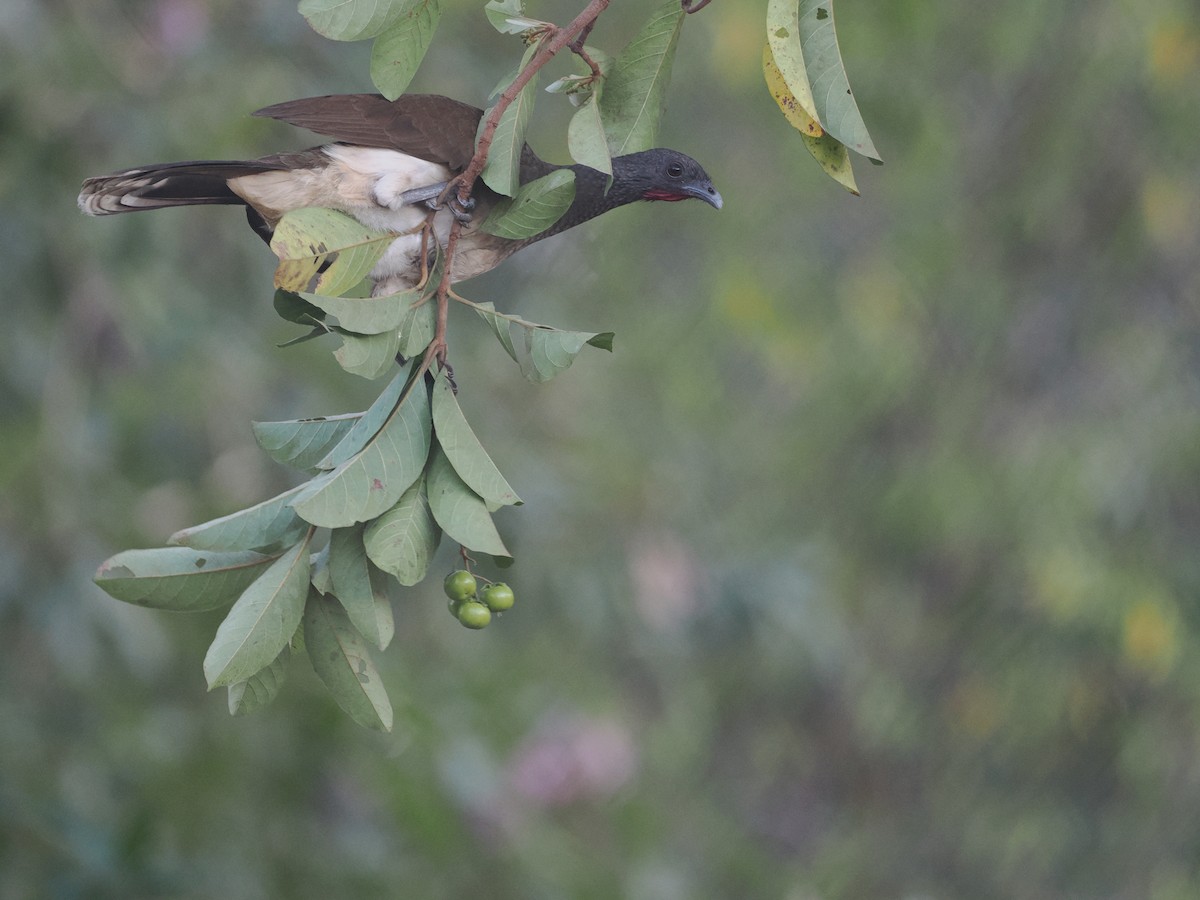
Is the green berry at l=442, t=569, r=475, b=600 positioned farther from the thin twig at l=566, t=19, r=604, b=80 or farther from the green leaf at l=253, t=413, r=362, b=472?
the thin twig at l=566, t=19, r=604, b=80

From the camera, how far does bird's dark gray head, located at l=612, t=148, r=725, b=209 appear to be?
2.01 meters

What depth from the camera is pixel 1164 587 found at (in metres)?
5.85

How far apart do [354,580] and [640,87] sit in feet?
1.98

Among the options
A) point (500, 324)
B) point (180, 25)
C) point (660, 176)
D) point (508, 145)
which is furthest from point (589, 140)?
point (180, 25)

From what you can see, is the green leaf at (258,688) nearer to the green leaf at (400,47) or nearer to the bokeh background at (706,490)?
the green leaf at (400,47)

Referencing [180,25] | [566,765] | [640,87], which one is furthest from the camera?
[566,765]

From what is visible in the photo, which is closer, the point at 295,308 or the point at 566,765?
the point at 295,308

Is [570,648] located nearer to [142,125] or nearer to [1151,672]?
[1151,672]

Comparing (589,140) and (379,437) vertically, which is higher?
(589,140)

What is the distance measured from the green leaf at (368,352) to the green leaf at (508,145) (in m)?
0.18

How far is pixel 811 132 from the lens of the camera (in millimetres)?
1364

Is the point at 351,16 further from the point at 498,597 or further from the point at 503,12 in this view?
the point at 498,597

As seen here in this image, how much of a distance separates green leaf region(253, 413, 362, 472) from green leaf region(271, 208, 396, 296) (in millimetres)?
130

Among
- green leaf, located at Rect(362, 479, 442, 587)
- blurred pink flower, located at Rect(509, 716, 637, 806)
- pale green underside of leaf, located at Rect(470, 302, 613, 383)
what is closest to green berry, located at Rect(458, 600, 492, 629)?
green leaf, located at Rect(362, 479, 442, 587)
